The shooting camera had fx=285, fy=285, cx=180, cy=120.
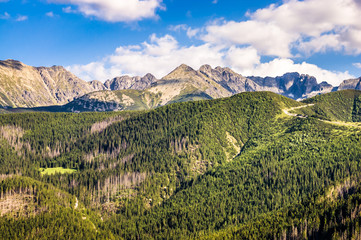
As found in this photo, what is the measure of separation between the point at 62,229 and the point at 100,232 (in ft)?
81.2

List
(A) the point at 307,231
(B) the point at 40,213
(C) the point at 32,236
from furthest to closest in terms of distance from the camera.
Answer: (B) the point at 40,213, (C) the point at 32,236, (A) the point at 307,231

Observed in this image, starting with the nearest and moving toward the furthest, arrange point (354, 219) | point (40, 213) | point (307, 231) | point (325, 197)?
point (354, 219) < point (307, 231) < point (325, 197) < point (40, 213)

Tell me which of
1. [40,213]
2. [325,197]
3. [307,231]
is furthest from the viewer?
[40,213]

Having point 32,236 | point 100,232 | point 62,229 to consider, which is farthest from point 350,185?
point 32,236

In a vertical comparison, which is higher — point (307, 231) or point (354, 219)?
point (354, 219)

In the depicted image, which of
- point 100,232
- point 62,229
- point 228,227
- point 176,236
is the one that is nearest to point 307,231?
point 228,227

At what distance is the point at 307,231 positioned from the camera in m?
156

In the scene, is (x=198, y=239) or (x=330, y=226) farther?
(x=198, y=239)

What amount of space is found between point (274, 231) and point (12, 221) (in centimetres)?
16500

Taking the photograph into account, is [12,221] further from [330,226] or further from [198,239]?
[330,226]

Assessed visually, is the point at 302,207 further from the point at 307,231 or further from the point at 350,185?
the point at 350,185

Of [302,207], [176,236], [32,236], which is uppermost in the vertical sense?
[302,207]

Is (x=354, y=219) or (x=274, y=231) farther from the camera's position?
(x=274, y=231)

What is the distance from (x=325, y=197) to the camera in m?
186
